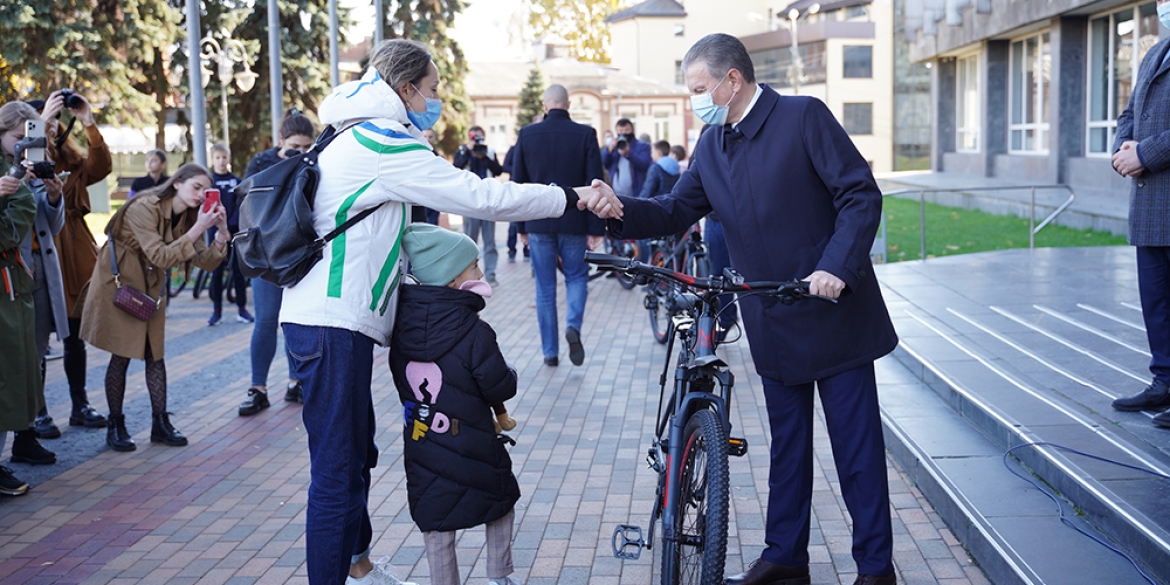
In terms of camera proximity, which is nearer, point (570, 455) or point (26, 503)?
point (26, 503)

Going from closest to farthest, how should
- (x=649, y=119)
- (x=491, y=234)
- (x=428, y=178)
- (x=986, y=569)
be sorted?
(x=428, y=178) → (x=986, y=569) → (x=491, y=234) → (x=649, y=119)

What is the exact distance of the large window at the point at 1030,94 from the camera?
25906 millimetres

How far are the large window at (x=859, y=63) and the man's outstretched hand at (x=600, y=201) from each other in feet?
225

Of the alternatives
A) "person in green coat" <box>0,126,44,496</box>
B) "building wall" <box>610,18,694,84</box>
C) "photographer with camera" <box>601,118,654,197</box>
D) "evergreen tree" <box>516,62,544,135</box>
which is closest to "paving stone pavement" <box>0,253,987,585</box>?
"person in green coat" <box>0,126,44,496</box>

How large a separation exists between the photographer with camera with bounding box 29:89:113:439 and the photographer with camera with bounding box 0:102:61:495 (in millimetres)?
537

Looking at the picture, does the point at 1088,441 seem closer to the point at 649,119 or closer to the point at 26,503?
the point at 26,503

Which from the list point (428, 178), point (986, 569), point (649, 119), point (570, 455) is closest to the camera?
point (428, 178)

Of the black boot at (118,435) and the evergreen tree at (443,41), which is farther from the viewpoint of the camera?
the evergreen tree at (443,41)

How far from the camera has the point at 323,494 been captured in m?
3.61

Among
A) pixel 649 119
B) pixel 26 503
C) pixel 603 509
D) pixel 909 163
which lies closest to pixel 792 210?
pixel 603 509

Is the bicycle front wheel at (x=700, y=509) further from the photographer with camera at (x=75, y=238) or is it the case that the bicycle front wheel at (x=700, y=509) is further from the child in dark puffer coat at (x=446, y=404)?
the photographer with camera at (x=75, y=238)

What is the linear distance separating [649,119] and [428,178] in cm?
6301

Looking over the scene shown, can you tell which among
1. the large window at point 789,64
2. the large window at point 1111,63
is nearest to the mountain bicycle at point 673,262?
the large window at point 1111,63

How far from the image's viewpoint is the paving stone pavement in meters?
4.43
